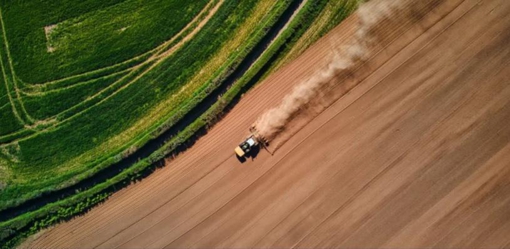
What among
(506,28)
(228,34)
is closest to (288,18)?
(228,34)

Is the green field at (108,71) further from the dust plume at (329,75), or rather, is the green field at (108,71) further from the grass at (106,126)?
the dust plume at (329,75)

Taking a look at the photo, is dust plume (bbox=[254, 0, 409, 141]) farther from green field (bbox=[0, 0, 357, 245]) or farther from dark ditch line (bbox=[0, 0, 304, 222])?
dark ditch line (bbox=[0, 0, 304, 222])

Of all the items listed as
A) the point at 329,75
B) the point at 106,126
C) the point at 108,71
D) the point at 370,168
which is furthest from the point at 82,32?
the point at 370,168

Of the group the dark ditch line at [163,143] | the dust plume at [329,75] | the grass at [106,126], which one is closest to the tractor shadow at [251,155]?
the dust plume at [329,75]

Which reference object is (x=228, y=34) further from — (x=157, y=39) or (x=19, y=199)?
(x=19, y=199)

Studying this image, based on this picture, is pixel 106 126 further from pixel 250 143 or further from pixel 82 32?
pixel 250 143
